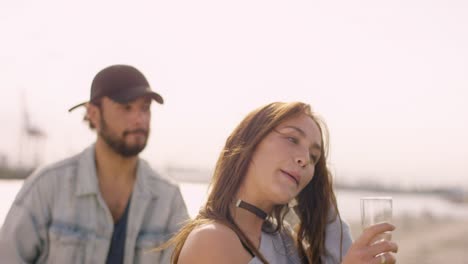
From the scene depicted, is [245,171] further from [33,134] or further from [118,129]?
[33,134]

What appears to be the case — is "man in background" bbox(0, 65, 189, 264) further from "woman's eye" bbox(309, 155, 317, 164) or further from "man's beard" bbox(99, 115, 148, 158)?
"woman's eye" bbox(309, 155, 317, 164)

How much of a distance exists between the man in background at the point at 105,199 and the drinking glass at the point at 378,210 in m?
1.99

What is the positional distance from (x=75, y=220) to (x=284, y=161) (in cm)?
191

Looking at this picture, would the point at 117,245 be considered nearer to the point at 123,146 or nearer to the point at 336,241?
the point at 123,146

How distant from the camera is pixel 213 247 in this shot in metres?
2.66

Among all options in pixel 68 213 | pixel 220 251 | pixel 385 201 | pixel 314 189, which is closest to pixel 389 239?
pixel 385 201

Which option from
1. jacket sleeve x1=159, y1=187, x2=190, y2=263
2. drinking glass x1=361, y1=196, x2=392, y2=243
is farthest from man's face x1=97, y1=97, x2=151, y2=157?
drinking glass x1=361, y1=196, x2=392, y2=243

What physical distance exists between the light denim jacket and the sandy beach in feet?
19.7

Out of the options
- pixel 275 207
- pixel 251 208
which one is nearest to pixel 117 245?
pixel 275 207

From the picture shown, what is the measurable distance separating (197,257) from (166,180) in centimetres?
215

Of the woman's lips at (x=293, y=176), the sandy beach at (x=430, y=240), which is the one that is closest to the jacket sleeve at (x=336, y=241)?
the woman's lips at (x=293, y=176)

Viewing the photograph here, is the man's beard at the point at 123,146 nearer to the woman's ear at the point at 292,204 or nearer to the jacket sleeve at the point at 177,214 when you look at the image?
the jacket sleeve at the point at 177,214

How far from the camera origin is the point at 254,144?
9.82ft

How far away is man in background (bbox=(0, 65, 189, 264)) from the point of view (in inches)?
167
